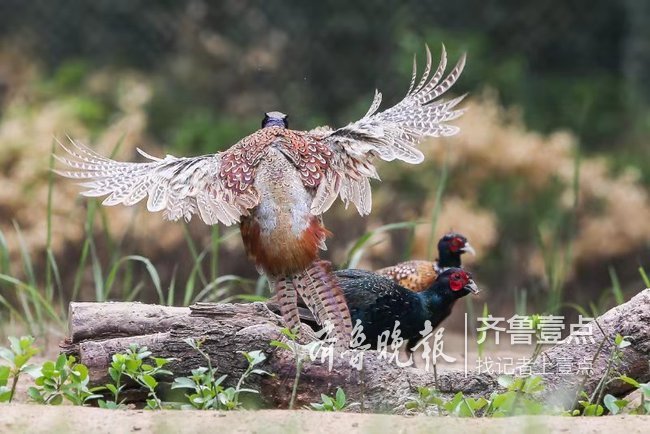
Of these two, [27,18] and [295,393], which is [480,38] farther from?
[295,393]

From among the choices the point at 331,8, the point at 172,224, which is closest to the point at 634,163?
the point at 331,8

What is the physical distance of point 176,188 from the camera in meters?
5.34

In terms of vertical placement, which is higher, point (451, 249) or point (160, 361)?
point (451, 249)

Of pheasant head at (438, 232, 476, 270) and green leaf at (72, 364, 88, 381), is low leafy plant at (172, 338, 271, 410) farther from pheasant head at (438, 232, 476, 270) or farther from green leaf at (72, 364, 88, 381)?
pheasant head at (438, 232, 476, 270)

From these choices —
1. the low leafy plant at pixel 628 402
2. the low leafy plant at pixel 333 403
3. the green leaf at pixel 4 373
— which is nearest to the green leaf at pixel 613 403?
the low leafy plant at pixel 628 402

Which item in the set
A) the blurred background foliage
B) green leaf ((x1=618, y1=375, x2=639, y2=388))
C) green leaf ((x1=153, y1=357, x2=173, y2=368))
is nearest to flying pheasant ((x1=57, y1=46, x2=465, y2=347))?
green leaf ((x1=153, y1=357, x2=173, y2=368))

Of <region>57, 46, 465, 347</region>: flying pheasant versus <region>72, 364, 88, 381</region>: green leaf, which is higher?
<region>57, 46, 465, 347</region>: flying pheasant

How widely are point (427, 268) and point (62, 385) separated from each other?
9.36 feet

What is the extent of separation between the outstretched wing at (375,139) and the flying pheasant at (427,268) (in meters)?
1.49

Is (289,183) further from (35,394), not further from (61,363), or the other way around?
(35,394)

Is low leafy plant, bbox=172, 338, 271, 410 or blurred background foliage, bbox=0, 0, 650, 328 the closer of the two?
low leafy plant, bbox=172, 338, 271, 410

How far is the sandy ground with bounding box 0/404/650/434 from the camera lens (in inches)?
158

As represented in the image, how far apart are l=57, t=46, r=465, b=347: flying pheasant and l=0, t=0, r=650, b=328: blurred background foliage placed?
2.09 m

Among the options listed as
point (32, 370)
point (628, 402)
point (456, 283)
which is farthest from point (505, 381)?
point (32, 370)
